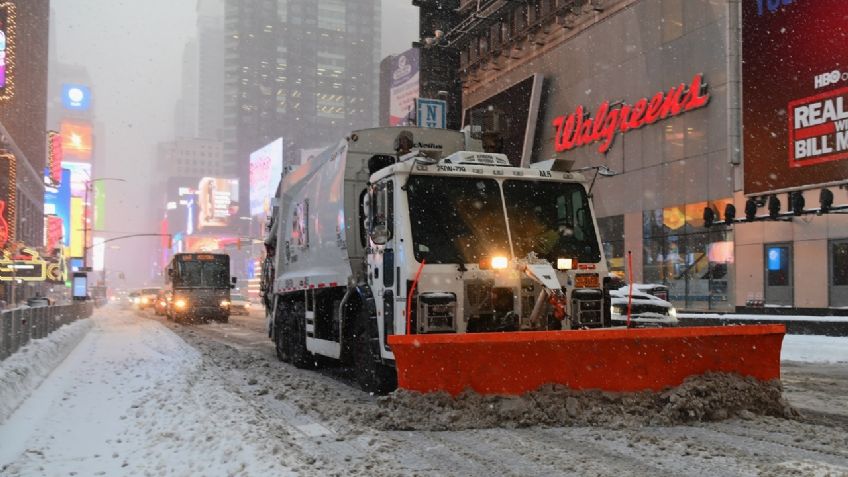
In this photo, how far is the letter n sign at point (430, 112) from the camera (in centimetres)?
3067

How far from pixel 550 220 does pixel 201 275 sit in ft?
86.6

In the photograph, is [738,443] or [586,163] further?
[586,163]

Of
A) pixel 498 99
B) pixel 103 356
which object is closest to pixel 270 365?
pixel 103 356

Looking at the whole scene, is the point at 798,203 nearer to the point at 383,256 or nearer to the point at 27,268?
the point at 383,256

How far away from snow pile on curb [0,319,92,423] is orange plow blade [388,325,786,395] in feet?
14.3

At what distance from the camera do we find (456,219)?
855 centimetres

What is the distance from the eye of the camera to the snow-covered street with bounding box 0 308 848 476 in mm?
5555

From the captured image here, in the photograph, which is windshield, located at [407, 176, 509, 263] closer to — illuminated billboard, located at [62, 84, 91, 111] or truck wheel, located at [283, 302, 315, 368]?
truck wheel, located at [283, 302, 315, 368]

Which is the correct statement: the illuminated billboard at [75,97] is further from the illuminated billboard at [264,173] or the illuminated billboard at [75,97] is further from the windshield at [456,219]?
the windshield at [456,219]

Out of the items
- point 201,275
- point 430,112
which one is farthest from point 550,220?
point 201,275

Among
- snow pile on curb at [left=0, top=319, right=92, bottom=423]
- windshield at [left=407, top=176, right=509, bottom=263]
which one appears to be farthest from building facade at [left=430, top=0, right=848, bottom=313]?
windshield at [left=407, top=176, right=509, bottom=263]

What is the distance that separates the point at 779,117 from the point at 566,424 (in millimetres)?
21035

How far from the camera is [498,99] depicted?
133 feet

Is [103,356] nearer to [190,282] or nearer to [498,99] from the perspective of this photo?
[190,282]
